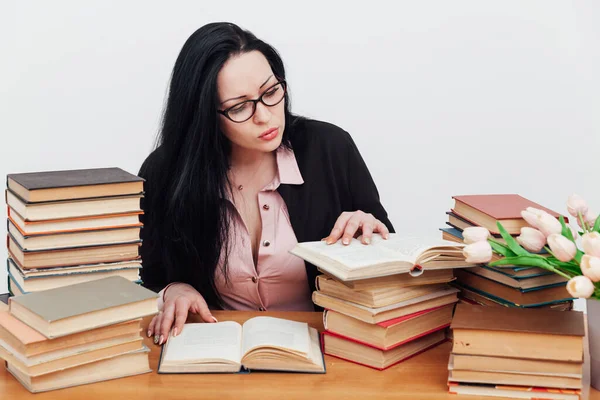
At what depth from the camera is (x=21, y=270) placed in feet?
5.30

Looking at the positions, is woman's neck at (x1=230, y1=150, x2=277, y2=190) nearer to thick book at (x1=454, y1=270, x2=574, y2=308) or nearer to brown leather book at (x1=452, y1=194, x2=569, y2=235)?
brown leather book at (x1=452, y1=194, x2=569, y2=235)

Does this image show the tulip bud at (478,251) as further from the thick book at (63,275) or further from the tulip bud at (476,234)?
the thick book at (63,275)

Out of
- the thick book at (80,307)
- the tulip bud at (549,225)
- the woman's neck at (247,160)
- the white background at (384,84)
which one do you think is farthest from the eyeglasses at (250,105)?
the white background at (384,84)

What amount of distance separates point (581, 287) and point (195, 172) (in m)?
1.16

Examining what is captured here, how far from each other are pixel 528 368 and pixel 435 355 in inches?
9.7

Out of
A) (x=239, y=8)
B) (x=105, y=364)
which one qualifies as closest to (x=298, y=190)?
(x=105, y=364)

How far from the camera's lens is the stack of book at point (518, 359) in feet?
4.54

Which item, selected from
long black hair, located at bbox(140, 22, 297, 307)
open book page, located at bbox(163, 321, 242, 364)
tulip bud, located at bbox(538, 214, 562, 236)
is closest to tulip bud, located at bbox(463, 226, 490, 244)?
tulip bud, located at bbox(538, 214, 562, 236)

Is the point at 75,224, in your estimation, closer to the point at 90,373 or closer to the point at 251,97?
the point at 90,373

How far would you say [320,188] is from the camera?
7.52 feet

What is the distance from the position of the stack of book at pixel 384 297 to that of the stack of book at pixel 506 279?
66mm

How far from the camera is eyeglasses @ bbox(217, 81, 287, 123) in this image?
6.54 feet

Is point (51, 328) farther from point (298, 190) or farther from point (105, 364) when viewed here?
point (298, 190)

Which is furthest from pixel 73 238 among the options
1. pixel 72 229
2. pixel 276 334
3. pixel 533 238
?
pixel 533 238
